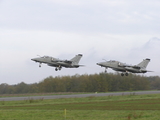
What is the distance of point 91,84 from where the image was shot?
122 metres

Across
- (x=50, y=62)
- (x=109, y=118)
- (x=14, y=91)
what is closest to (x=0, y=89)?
(x=14, y=91)

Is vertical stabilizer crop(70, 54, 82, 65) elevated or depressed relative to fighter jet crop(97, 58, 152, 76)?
elevated

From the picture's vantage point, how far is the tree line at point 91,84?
119750 mm

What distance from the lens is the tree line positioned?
393 ft

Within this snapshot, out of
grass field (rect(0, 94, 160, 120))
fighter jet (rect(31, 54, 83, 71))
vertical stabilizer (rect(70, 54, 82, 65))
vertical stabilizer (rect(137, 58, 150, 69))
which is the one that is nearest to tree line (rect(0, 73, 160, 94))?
vertical stabilizer (rect(137, 58, 150, 69))

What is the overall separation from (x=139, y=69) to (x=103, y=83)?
42.4m

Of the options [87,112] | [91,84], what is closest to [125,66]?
[87,112]

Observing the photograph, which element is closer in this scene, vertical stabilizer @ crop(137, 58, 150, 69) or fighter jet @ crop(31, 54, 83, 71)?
fighter jet @ crop(31, 54, 83, 71)

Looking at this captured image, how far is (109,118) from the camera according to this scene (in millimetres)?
34875

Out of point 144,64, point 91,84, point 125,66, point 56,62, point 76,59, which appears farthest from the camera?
point 91,84

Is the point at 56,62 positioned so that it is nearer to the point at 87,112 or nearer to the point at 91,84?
the point at 87,112

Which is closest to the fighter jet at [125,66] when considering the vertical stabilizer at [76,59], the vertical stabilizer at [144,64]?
the vertical stabilizer at [144,64]

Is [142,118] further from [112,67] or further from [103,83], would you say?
[103,83]

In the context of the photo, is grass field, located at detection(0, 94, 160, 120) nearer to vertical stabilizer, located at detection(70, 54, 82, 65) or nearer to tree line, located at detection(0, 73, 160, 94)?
vertical stabilizer, located at detection(70, 54, 82, 65)
